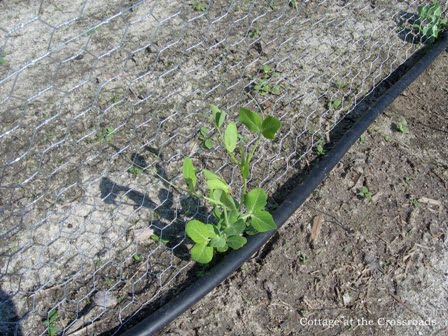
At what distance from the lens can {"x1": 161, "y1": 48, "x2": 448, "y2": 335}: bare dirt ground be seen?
1.69 meters

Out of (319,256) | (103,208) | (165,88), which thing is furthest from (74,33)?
(319,256)

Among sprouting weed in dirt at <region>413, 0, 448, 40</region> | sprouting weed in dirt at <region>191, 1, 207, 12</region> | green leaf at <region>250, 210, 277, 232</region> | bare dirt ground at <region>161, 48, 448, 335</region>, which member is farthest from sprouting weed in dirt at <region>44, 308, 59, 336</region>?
sprouting weed in dirt at <region>413, 0, 448, 40</region>

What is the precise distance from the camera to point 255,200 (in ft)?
5.49

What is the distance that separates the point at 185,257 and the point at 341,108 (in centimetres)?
96

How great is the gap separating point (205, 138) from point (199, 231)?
22.2 inches

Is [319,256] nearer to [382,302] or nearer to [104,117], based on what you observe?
[382,302]

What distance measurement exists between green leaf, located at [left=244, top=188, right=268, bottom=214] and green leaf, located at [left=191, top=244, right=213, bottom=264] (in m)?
0.17

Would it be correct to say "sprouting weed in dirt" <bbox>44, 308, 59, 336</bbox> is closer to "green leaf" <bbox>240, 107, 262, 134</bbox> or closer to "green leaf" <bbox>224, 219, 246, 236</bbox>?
"green leaf" <bbox>224, 219, 246, 236</bbox>

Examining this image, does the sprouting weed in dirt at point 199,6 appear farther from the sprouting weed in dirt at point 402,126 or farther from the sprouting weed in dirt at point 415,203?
the sprouting weed in dirt at point 415,203

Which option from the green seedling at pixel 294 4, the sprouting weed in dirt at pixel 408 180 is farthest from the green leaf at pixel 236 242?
the green seedling at pixel 294 4

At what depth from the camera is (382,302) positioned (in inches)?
69.4

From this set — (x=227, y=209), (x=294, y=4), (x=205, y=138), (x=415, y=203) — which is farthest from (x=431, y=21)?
(x=227, y=209)

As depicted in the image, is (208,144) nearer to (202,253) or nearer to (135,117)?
(135,117)

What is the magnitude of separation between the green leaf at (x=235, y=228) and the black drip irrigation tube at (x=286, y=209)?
2.9 inches
